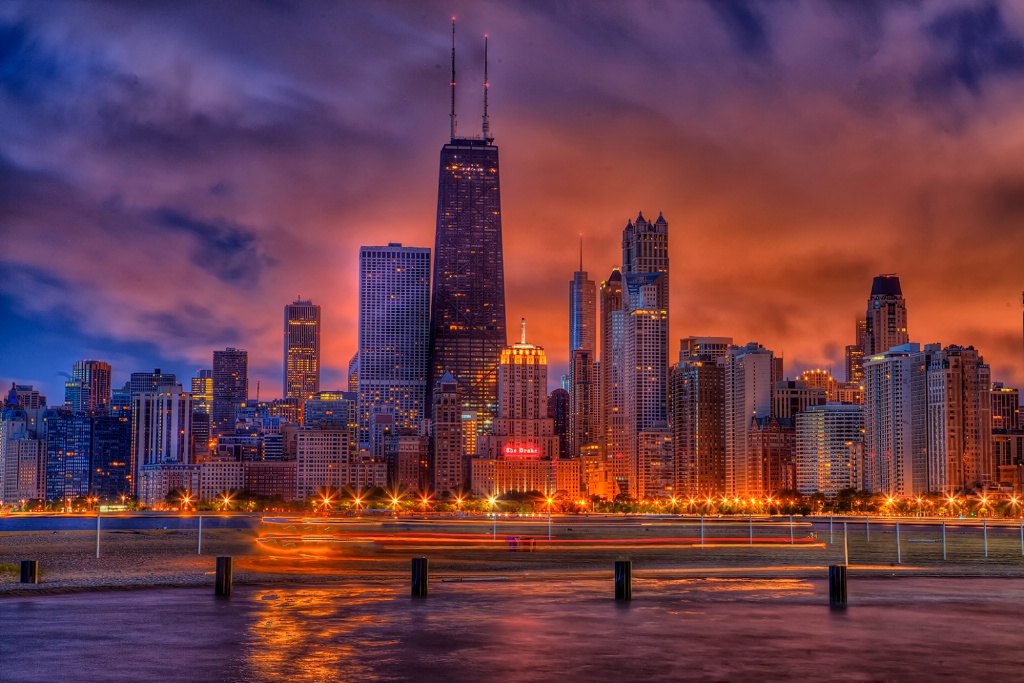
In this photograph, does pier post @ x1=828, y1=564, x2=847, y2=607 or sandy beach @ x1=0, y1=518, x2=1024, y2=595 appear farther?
sandy beach @ x1=0, y1=518, x2=1024, y2=595

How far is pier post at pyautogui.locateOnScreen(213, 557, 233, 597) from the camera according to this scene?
3391 cm

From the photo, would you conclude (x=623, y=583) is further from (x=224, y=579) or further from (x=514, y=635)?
(x=224, y=579)

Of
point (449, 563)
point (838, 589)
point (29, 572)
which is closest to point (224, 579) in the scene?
point (29, 572)

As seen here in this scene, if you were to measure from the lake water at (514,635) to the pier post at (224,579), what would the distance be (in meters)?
0.47

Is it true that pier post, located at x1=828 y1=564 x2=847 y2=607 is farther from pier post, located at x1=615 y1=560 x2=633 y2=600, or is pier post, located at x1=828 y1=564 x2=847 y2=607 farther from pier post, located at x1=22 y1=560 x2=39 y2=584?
pier post, located at x1=22 y1=560 x2=39 y2=584

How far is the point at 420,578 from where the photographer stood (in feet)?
113

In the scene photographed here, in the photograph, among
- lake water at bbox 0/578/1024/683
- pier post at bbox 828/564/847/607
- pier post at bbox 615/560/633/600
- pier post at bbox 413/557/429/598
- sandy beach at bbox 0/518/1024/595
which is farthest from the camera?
sandy beach at bbox 0/518/1024/595

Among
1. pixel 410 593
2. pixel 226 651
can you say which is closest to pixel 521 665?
pixel 226 651

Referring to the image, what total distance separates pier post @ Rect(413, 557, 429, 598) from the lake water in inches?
34.0

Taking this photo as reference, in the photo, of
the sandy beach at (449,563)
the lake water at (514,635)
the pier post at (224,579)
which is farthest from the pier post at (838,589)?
the pier post at (224,579)

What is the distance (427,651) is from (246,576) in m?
18.3

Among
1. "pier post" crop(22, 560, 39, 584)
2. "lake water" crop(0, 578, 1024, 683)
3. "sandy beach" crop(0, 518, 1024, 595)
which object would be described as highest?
"pier post" crop(22, 560, 39, 584)

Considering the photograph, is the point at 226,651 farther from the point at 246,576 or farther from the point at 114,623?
the point at 246,576

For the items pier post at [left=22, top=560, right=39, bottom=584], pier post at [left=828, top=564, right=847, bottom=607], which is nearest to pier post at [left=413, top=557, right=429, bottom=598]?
pier post at [left=828, top=564, right=847, bottom=607]
